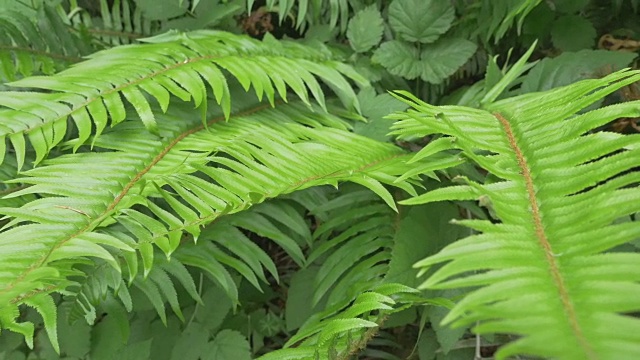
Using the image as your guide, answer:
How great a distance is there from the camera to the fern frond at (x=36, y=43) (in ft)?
3.80

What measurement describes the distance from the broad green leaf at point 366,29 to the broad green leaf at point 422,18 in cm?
4

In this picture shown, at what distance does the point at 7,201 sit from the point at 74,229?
0.37 m

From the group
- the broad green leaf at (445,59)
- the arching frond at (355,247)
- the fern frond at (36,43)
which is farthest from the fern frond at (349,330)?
the fern frond at (36,43)

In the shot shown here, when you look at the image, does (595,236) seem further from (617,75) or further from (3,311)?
(3,311)

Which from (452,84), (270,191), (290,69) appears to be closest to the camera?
(270,191)

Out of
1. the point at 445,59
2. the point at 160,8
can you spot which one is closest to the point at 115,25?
the point at 160,8

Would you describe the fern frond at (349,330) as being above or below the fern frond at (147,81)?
below

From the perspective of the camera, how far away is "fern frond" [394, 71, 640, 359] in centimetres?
36

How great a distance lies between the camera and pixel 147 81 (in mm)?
995

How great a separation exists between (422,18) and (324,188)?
19.7 inches

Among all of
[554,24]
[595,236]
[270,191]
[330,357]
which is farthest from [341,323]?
[554,24]

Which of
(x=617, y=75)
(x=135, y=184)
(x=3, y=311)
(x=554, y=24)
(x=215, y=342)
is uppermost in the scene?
(x=554, y=24)

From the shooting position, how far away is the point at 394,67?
129cm

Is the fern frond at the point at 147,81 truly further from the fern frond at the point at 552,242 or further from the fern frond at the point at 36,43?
the fern frond at the point at 552,242
